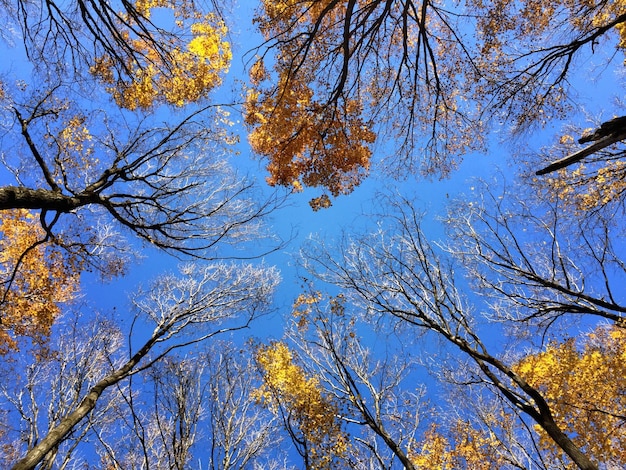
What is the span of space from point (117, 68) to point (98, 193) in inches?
98.0

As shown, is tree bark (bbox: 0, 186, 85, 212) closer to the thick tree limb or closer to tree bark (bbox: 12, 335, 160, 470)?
tree bark (bbox: 12, 335, 160, 470)

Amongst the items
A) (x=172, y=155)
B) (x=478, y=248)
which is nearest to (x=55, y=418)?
(x=172, y=155)

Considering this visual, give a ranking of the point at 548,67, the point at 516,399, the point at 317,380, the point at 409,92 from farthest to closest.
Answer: the point at 317,380 < the point at 409,92 < the point at 548,67 < the point at 516,399

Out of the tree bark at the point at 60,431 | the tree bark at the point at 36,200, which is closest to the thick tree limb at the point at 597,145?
the tree bark at the point at 36,200

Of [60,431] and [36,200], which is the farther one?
[60,431]

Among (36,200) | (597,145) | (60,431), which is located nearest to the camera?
(597,145)

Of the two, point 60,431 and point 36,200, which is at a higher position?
point 36,200

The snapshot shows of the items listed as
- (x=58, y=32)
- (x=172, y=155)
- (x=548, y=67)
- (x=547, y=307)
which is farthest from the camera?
(x=547, y=307)

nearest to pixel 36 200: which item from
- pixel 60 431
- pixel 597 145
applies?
pixel 60 431

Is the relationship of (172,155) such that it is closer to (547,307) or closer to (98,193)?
(98,193)

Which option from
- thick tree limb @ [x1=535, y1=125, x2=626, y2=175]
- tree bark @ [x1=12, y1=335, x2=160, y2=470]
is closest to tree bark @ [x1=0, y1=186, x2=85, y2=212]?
tree bark @ [x1=12, y1=335, x2=160, y2=470]

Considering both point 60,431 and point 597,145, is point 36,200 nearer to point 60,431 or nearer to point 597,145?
point 60,431

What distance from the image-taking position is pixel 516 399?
15.0 feet

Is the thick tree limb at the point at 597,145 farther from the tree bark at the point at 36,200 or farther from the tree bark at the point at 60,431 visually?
the tree bark at the point at 60,431
